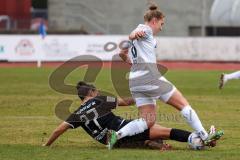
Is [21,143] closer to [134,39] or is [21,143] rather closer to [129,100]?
[129,100]

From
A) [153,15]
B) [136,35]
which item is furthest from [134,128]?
[153,15]

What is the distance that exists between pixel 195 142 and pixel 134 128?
0.98m

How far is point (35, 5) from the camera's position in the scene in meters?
71.8

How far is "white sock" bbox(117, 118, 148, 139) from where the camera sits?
37.6 feet

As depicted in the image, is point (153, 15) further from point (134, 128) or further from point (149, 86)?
point (134, 128)

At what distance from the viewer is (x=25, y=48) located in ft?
132

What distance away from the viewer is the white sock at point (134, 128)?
11.4m

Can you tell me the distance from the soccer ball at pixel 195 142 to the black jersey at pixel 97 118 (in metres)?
1.24

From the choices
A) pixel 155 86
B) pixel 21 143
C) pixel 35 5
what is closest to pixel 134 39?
pixel 155 86

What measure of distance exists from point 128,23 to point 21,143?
4474 cm

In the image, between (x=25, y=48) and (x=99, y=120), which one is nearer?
(x=99, y=120)

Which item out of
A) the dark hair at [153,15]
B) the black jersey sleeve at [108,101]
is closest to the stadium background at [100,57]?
the black jersey sleeve at [108,101]

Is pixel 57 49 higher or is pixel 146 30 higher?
pixel 146 30

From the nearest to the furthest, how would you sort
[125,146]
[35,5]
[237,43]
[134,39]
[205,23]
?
[134,39], [125,146], [237,43], [205,23], [35,5]
